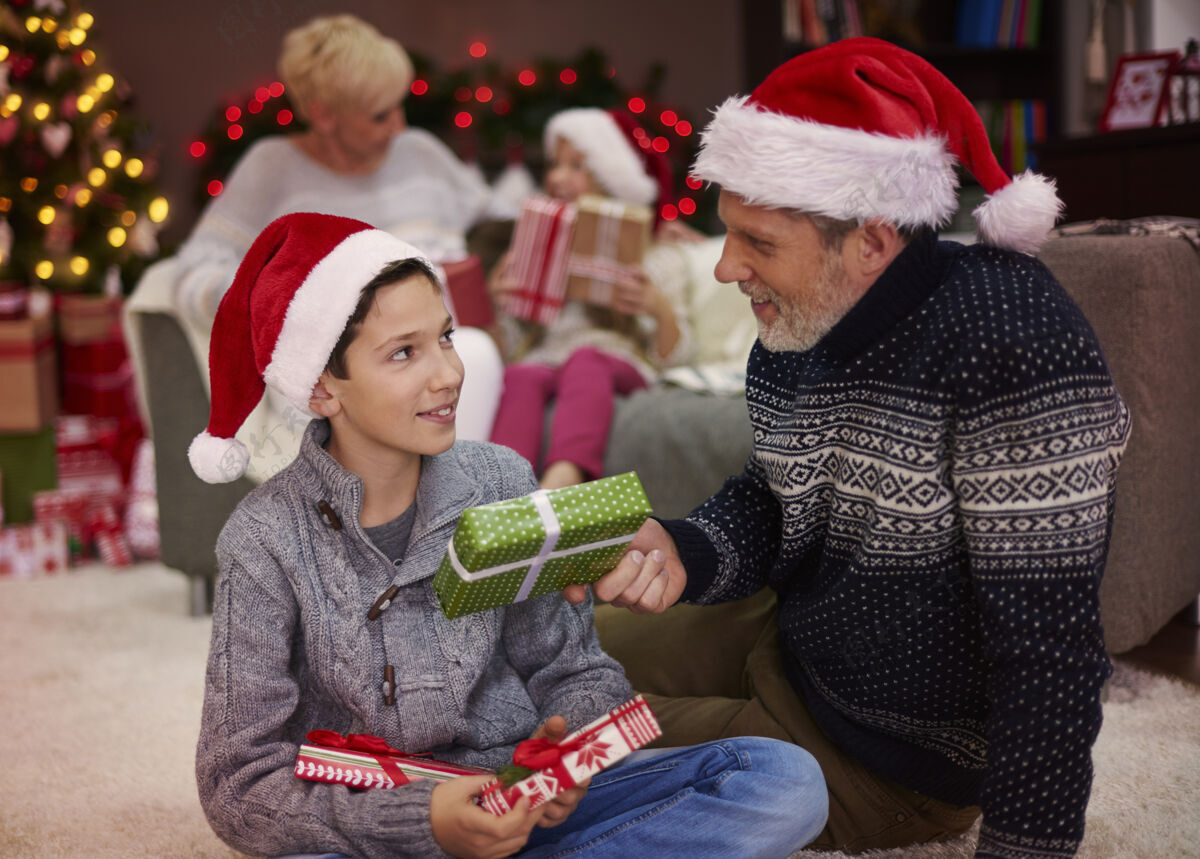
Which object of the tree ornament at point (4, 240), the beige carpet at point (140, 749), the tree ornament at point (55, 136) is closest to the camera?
the beige carpet at point (140, 749)

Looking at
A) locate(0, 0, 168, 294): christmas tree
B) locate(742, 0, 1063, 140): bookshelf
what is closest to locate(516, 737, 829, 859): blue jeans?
locate(0, 0, 168, 294): christmas tree

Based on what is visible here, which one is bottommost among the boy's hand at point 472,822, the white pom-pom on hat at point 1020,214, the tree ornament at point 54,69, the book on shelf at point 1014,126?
the boy's hand at point 472,822

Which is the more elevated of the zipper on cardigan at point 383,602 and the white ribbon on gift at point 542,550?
the white ribbon on gift at point 542,550

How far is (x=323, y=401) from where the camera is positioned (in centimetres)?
111

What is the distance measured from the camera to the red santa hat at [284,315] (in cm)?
105

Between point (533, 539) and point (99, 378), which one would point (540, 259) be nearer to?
point (533, 539)

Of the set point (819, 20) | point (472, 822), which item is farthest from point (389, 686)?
point (819, 20)

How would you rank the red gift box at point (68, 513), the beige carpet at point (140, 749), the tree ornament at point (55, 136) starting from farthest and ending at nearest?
the tree ornament at point (55, 136) < the red gift box at point (68, 513) < the beige carpet at point (140, 749)

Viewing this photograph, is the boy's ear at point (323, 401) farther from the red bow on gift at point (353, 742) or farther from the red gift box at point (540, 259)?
the red gift box at point (540, 259)

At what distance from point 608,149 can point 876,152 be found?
1.59 m

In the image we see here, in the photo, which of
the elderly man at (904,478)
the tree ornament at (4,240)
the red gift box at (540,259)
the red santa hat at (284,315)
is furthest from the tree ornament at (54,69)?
the elderly man at (904,478)

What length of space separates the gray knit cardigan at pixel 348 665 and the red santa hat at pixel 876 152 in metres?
0.46

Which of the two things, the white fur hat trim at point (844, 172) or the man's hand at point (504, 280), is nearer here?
the white fur hat trim at point (844, 172)

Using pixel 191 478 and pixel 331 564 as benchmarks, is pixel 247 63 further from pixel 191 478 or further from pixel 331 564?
pixel 331 564
